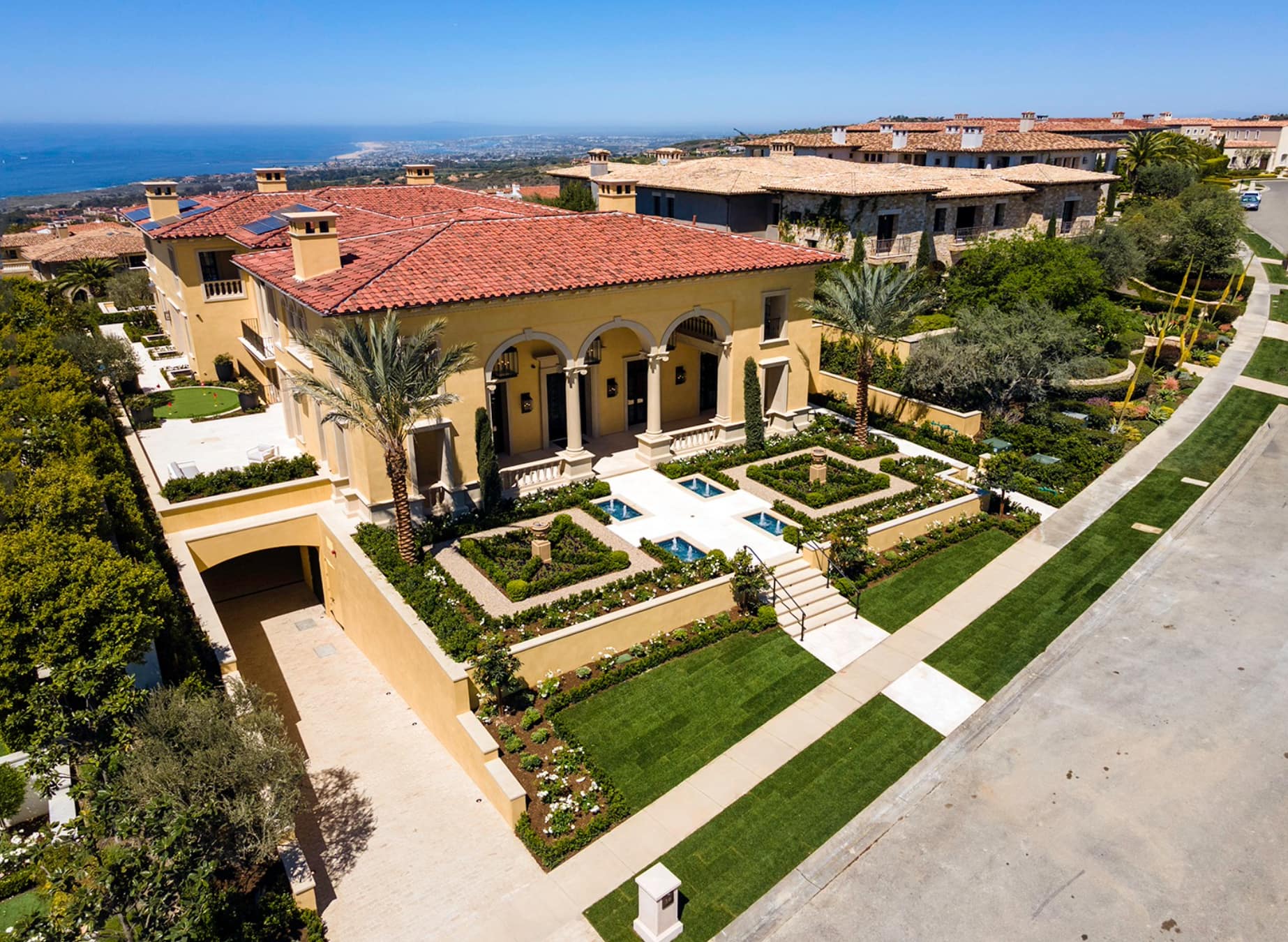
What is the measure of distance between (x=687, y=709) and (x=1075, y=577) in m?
12.6

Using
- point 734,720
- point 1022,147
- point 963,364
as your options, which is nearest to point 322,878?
point 734,720

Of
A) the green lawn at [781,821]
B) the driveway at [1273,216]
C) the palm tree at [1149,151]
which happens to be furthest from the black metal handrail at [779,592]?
the palm tree at [1149,151]

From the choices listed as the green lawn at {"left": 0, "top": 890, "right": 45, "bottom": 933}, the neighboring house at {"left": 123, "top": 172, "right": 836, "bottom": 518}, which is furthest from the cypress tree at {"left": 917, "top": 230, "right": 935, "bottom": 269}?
the green lawn at {"left": 0, "top": 890, "right": 45, "bottom": 933}

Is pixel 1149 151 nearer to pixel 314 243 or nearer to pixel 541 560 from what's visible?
pixel 314 243

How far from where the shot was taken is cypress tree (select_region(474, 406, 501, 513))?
25500 millimetres

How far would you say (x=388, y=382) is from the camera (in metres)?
21.2

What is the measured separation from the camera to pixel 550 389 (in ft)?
100

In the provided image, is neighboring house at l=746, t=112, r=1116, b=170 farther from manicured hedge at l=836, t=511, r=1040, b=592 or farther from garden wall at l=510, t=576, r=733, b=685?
garden wall at l=510, t=576, r=733, b=685

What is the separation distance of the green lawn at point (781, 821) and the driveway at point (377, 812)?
9.21 ft

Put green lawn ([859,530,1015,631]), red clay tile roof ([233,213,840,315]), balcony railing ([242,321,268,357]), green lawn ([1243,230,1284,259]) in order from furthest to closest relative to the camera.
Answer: green lawn ([1243,230,1284,259]) → balcony railing ([242,321,268,357]) → red clay tile roof ([233,213,840,315]) → green lawn ([859,530,1015,631])

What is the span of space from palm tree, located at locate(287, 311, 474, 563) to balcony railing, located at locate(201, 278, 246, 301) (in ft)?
60.9

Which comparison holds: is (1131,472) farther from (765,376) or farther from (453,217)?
(453,217)

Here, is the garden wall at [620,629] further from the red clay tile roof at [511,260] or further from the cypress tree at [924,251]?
the cypress tree at [924,251]

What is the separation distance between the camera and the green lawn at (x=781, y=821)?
1476 cm
